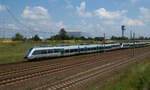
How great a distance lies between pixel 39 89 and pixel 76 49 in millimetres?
24840

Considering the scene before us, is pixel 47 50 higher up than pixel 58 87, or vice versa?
pixel 47 50

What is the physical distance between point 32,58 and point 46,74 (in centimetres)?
964

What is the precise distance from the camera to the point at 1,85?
13.7 metres

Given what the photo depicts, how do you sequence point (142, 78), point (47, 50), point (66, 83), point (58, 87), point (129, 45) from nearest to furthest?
point (142, 78) < point (58, 87) < point (66, 83) < point (47, 50) < point (129, 45)

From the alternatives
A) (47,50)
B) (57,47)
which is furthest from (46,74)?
(57,47)

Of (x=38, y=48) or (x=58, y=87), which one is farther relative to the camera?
(x=38, y=48)

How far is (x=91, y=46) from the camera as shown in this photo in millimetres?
42562

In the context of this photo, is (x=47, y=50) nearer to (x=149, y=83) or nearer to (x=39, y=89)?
(x=39, y=89)

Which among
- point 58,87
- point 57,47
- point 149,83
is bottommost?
point 58,87

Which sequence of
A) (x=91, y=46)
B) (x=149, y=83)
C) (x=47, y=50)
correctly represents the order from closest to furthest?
1. (x=149, y=83)
2. (x=47, y=50)
3. (x=91, y=46)

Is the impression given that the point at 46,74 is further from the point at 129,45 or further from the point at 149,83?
the point at 129,45

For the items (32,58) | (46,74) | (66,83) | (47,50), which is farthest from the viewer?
(47,50)

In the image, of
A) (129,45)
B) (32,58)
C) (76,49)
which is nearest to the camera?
(32,58)

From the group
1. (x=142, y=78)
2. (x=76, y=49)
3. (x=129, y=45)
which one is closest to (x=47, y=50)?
(x=76, y=49)
